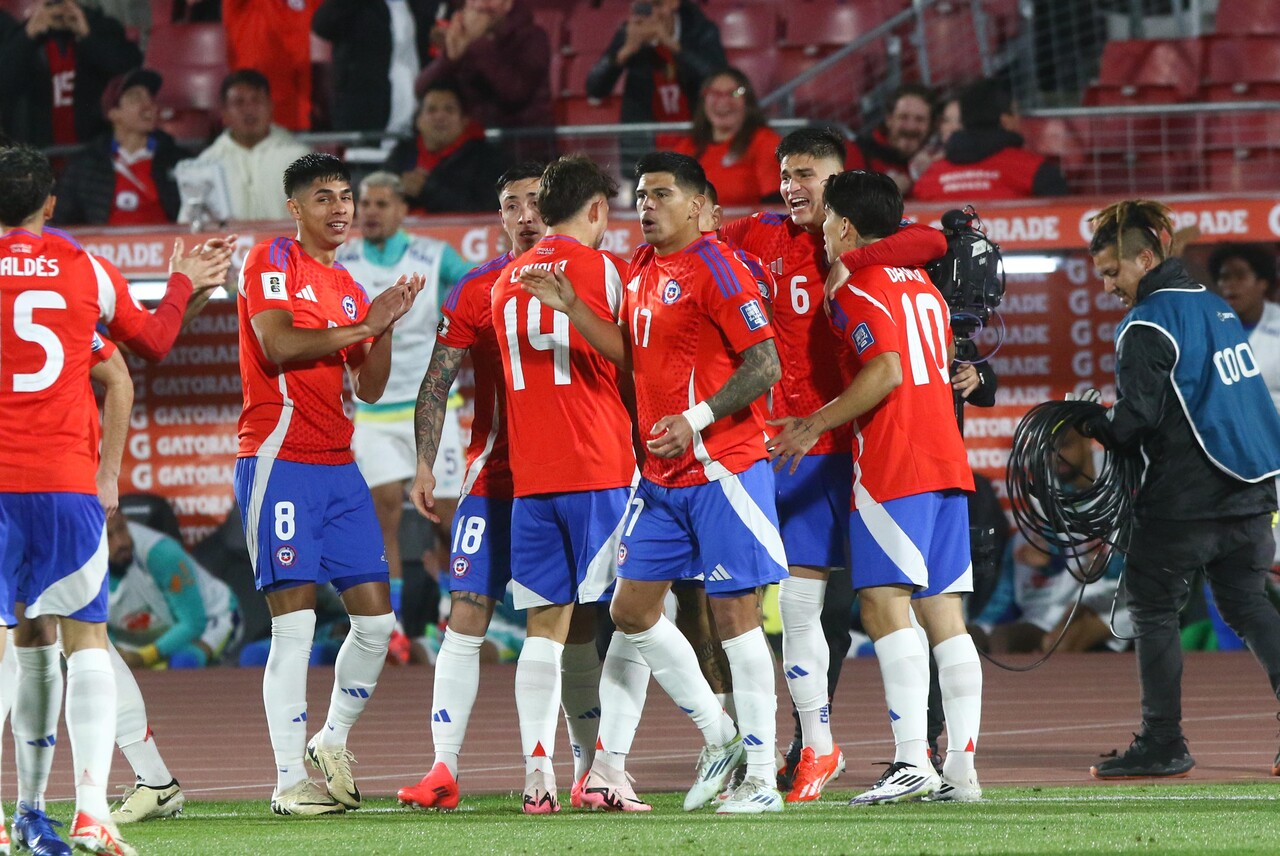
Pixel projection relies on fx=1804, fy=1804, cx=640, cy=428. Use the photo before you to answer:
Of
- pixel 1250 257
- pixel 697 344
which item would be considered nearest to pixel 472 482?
pixel 697 344

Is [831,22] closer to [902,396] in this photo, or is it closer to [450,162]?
[450,162]

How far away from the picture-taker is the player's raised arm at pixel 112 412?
604 centimetres

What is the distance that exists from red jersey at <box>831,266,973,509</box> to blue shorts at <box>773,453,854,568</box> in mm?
344

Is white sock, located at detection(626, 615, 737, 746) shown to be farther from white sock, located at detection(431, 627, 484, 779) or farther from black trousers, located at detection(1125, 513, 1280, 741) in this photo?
black trousers, located at detection(1125, 513, 1280, 741)

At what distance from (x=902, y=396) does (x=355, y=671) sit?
88.6 inches

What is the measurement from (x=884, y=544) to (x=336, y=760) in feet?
7.09

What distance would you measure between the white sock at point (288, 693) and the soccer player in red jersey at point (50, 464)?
108cm

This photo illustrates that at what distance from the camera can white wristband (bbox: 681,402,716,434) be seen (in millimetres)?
5910

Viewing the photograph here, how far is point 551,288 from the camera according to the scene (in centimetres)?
604

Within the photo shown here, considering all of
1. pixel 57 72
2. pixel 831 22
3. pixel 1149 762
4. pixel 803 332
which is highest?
pixel 831 22

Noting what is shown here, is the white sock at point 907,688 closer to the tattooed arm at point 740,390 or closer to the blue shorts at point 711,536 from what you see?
the blue shorts at point 711,536

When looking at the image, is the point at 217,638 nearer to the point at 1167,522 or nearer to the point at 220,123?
the point at 220,123

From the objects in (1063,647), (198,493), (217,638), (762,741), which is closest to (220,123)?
(198,493)

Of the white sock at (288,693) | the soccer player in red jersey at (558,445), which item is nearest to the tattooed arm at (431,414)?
the soccer player in red jersey at (558,445)
